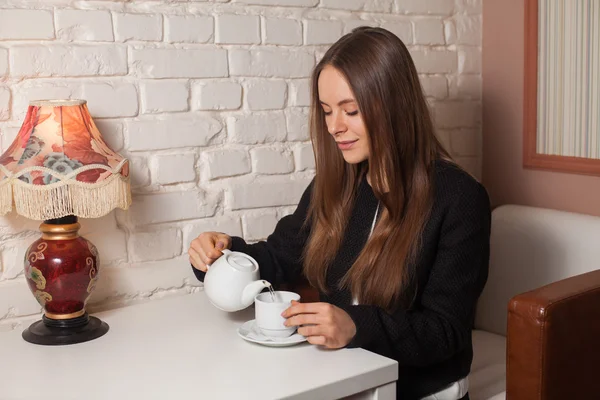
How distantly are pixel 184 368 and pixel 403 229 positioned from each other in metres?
0.48

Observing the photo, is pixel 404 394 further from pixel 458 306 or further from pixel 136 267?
pixel 136 267

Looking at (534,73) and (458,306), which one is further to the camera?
(534,73)

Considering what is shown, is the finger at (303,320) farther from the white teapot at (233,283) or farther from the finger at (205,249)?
the finger at (205,249)

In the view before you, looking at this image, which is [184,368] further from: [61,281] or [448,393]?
[448,393]

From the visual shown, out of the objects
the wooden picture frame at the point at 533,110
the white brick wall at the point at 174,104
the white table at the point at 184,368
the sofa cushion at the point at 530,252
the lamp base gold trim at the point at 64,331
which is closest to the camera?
the white table at the point at 184,368

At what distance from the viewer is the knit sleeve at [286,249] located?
167 cm

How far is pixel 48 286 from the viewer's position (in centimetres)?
140

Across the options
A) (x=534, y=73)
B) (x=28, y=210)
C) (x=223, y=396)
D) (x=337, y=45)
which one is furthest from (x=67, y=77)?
(x=534, y=73)

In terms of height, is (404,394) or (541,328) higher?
(541,328)

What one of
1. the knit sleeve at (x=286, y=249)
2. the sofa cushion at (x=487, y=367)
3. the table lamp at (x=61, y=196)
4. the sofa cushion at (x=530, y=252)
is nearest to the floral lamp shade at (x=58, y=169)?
the table lamp at (x=61, y=196)

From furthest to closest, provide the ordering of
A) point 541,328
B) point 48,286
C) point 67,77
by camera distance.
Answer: point 67,77 → point 48,286 → point 541,328

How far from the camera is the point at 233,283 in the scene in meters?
1.41

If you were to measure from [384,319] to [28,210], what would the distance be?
2.12 ft

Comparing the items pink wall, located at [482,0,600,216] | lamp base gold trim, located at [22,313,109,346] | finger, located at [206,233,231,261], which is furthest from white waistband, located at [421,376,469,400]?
pink wall, located at [482,0,600,216]
